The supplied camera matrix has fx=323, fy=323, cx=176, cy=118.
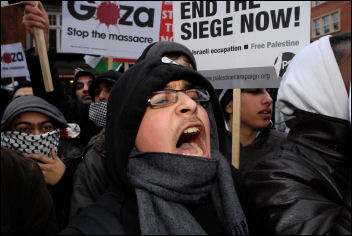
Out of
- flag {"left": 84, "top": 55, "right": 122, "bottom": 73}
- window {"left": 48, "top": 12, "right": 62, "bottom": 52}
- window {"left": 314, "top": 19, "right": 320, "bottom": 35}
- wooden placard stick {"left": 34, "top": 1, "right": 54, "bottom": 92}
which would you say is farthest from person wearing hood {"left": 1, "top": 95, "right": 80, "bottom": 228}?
window {"left": 314, "top": 19, "right": 320, "bottom": 35}

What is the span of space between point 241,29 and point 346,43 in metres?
1.51

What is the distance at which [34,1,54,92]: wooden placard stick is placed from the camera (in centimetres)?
224

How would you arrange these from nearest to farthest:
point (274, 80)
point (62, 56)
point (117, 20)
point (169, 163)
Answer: point (169, 163), point (274, 80), point (117, 20), point (62, 56)

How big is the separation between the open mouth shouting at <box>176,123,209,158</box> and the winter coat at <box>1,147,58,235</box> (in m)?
0.63

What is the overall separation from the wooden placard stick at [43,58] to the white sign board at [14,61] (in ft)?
15.6

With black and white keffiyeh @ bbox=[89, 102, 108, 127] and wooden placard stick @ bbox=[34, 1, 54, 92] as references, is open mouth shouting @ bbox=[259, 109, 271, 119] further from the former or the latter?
wooden placard stick @ bbox=[34, 1, 54, 92]

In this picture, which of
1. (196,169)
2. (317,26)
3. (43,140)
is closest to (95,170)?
(43,140)

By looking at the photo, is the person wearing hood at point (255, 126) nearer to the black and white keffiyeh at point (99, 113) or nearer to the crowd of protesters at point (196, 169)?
the black and white keffiyeh at point (99, 113)

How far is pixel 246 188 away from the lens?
136 cm

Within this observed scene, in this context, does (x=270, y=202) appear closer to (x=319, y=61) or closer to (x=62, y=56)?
(x=319, y=61)

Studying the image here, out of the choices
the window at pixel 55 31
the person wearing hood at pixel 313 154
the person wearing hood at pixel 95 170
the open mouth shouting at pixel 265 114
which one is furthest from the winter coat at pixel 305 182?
the window at pixel 55 31

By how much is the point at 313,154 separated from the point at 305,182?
0.12 meters

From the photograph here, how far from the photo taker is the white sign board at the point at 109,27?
11.4 feet

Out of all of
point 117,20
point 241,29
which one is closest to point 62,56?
point 117,20
